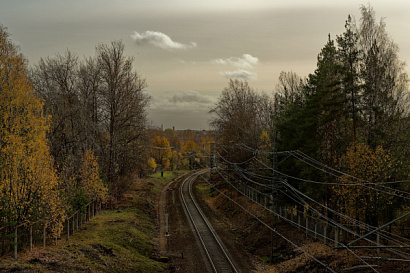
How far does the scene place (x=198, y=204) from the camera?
52281 mm

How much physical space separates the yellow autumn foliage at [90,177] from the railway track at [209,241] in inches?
460

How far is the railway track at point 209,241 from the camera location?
26688mm

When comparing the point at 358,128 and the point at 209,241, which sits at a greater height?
the point at 358,128

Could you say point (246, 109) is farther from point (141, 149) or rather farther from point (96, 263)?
point (96, 263)

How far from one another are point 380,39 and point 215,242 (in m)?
24.5

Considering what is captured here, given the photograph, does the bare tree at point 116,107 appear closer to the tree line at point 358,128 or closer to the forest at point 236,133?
the forest at point 236,133

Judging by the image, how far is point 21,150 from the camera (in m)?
20.3

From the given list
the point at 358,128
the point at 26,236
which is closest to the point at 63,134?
the point at 26,236

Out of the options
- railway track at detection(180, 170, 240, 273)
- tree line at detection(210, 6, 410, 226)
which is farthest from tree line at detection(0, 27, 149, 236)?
tree line at detection(210, 6, 410, 226)

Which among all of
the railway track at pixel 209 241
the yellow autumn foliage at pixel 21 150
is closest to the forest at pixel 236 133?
the yellow autumn foliage at pixel 21 150

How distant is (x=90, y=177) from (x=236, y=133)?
26.1 m

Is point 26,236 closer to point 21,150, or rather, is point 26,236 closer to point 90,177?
point 21,150

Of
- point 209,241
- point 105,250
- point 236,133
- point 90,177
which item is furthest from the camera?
point 236,133

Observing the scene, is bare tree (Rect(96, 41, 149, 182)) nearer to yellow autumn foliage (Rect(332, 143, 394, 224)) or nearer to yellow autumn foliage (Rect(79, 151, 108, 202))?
yellow autumn foliage (Rect(79, 151, 108, 202))
